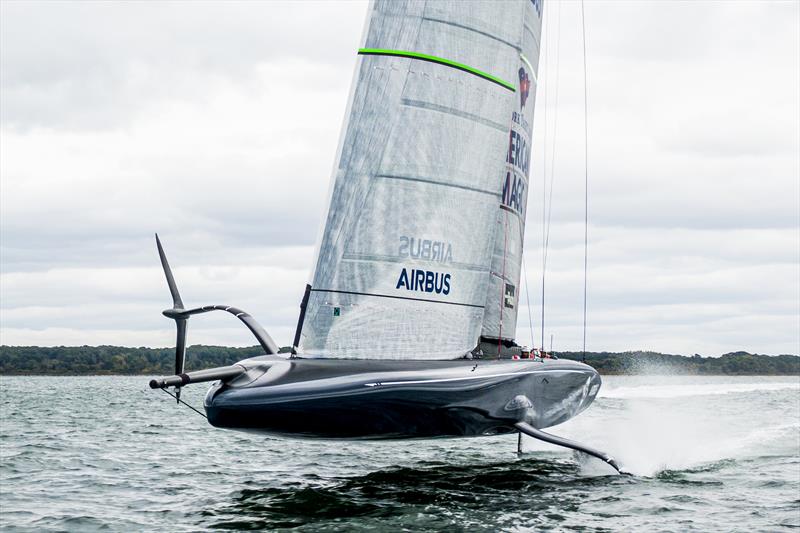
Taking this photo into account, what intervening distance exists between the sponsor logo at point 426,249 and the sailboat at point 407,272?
0.02 meters

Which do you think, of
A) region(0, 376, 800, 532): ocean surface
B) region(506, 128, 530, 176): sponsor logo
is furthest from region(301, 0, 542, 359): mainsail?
region(506, 128, 530, 176): sponsor logo

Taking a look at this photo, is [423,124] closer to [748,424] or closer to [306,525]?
[306,525]

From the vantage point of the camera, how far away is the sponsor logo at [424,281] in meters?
9.45

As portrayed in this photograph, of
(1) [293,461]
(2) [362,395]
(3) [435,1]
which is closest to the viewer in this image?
(2) [362,395]

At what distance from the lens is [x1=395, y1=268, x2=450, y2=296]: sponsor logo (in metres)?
9.45

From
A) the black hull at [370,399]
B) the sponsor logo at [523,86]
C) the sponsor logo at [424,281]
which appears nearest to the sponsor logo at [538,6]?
the sponsor logo at [523,86]

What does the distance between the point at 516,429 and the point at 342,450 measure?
650 cm

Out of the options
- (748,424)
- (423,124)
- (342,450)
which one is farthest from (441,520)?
(748,424)

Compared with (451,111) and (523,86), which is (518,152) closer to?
(523,86)

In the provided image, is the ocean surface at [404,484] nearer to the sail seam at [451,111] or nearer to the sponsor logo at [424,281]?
the sponsor logo at [424,281]

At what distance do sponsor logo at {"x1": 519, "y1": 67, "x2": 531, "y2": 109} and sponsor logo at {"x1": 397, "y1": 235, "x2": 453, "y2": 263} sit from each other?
4.44 metres

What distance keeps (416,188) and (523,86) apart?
4826 millimetres

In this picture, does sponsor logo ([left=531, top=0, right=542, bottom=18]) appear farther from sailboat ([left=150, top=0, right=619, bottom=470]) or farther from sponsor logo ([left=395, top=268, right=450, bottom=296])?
sponsor logo ([left=395, top=268, right=450, bottom=296])

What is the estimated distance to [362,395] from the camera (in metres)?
8.45
